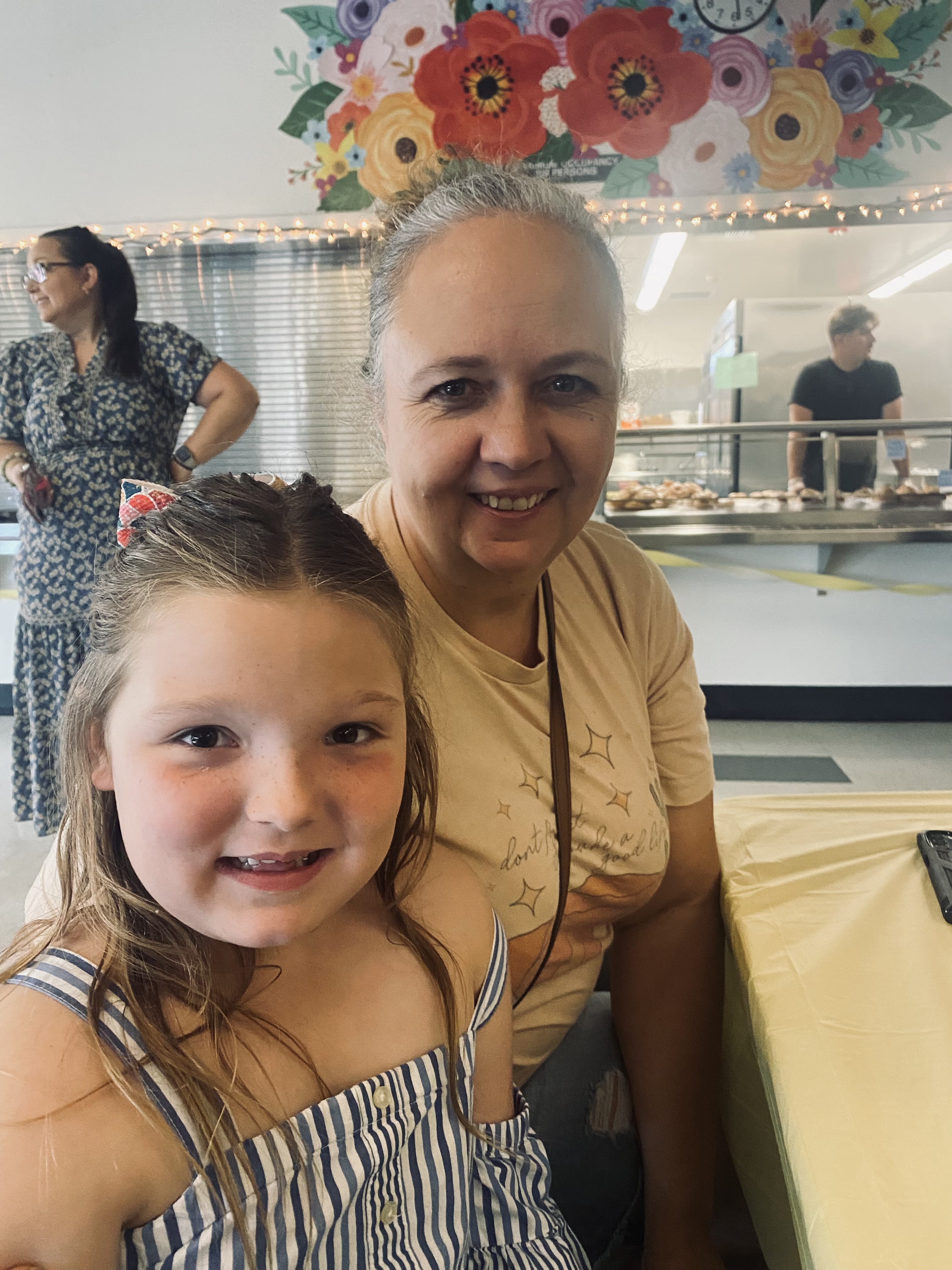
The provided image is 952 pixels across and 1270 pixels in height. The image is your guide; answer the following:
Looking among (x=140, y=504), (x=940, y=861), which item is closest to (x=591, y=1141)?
(x=940, y=861)

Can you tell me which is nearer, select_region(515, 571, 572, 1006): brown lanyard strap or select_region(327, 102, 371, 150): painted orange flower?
select_region(515, 571, 572, 1006): brown lanyard strap

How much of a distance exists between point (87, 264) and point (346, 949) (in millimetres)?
2591

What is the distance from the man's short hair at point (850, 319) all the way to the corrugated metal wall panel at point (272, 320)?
7.02ft

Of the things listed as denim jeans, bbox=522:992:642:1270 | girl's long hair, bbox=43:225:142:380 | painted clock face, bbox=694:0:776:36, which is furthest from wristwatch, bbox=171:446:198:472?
painted clock face, bbox=694:0:776:36

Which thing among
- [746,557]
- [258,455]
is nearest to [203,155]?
[258,455]

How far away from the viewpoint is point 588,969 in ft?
3.60

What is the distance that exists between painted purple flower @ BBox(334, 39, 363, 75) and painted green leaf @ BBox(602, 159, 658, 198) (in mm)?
1126

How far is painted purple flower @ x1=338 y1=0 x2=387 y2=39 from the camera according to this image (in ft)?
11.3

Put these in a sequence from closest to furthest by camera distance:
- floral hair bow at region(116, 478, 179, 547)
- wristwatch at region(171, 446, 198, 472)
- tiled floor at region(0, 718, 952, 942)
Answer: floral hair bow at region(116, 478, 179, 547) → tiled floor at region(0, 718, 952, 942) → wristwatch at region(171, 446, 198, 472)

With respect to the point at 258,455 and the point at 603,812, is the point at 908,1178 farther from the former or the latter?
the point at 258,455

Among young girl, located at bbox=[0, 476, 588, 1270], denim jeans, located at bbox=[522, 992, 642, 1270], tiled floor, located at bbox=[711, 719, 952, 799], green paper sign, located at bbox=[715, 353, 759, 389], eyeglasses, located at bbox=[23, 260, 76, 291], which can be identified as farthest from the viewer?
green paper sign, located at bbox=[715, 353, 759, 389]

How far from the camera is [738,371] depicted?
411 cm

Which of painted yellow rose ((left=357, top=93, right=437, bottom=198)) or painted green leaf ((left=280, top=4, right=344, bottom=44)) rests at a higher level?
painted green leaf ((left=280, top=4, right=344, bottom=44))

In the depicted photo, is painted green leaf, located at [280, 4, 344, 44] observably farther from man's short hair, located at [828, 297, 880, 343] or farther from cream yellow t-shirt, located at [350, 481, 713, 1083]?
cream yellow t-shirt, located at [350, 481, 713, 1083]
